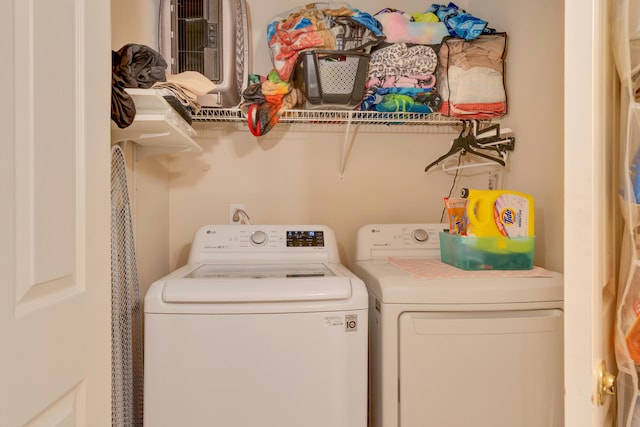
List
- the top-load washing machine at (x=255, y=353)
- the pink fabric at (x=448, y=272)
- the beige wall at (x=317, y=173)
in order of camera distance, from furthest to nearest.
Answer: the beige wall at (x=317, y=173), the pink fabric at (x=448, y=272), the top-load washing machine at (x=255, y=353)

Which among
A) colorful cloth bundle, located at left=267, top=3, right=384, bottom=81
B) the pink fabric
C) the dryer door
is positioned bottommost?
the dryer door

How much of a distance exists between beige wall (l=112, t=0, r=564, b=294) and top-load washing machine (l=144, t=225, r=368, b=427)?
636 mm

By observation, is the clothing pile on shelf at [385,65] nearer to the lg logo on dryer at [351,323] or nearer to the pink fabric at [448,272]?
the pink fabric at [448,272]

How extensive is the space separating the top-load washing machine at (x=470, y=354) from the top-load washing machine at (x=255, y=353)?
113 mm

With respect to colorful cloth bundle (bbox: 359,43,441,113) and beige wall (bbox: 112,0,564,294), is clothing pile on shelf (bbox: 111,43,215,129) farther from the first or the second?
colorful cloth bundle (bbox: 359,43,441,113)

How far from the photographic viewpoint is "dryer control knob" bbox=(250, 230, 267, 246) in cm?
182

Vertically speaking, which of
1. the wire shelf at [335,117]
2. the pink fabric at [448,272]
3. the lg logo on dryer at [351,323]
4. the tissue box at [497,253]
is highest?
the wire shelf at [335,117]

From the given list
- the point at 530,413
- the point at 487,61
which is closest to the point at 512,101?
the point at 487,61
